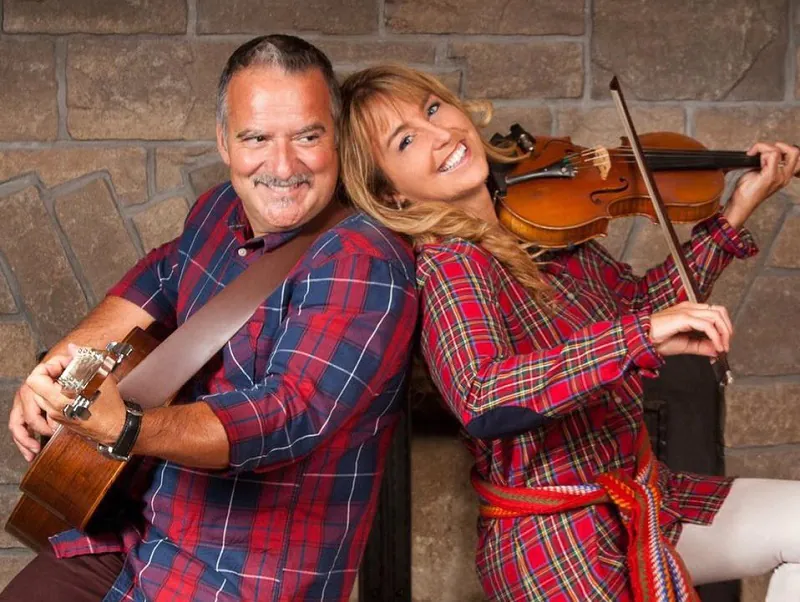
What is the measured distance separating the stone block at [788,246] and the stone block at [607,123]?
0.32 metres

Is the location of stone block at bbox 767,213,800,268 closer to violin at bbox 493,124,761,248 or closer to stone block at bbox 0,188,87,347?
violin at bbox 493,124,761,248

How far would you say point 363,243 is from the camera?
1587 mm

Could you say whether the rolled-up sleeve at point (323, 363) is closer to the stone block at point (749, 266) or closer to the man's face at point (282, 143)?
the man's face at point (282, 143)

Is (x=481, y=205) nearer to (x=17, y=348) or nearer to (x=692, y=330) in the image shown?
(x=692, y=330)

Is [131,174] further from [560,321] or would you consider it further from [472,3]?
[560,321]

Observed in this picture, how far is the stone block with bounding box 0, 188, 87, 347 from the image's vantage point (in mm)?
2371

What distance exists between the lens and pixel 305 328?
1500 millimetres

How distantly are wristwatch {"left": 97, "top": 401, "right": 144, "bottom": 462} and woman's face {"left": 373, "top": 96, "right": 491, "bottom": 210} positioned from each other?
67 centimetres

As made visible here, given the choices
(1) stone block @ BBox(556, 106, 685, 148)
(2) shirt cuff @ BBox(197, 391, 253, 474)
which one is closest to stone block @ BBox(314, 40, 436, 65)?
(1) stone block @ BBox(556, 106, 685, 148)

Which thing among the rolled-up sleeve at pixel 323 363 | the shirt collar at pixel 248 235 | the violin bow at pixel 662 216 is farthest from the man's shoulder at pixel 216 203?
the violin bow at pixel 662 216

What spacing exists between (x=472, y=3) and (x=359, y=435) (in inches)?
44.0

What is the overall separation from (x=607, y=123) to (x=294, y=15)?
2.35 feet

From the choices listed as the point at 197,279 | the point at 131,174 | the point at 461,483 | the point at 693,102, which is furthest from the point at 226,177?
the point at 693,102

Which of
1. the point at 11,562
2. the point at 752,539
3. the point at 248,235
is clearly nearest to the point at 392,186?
the point at 248,235
